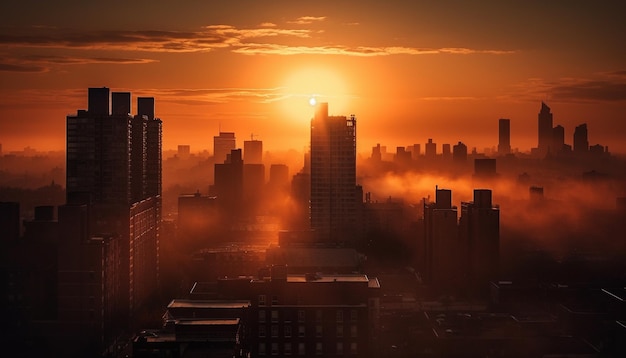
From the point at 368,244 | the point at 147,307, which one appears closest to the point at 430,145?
the point at 368,244

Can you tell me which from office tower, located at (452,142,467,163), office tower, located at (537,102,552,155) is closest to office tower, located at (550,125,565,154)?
office tower, located at (537,102,552,155)

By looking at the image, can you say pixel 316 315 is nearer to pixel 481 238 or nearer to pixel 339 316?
pixel 339 316

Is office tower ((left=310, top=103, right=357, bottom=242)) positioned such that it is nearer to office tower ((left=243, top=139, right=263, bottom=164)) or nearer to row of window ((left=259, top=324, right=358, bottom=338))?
office tower ((left=243, top=139, right=263, bottom=164))

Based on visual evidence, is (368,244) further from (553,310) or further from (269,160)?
(269,160)

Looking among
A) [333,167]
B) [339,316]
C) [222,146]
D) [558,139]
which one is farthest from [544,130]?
[339,316]

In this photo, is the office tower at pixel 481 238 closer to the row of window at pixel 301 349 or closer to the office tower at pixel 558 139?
the row of window at pixel 301 349

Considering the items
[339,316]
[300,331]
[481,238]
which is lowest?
[300,331]
